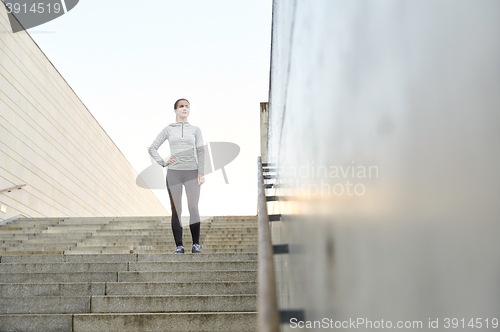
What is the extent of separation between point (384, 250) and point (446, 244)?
157 millimetres

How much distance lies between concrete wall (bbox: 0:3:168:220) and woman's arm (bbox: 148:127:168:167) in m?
5.70

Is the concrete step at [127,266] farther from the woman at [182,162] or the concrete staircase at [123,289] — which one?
the woman at [182,162]

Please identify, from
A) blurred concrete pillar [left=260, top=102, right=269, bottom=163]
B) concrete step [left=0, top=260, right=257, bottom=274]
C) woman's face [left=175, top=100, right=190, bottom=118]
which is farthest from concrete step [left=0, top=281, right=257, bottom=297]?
blurred concrete pillar [left=260, top=102, right=269, bottom=163]

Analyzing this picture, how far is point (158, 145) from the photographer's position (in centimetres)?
445

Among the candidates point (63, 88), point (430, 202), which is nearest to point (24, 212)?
point (63, 88)

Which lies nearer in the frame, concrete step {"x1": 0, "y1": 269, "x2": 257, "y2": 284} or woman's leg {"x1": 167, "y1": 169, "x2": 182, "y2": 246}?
concrete step {"x1": 0, "y1": 269, "x2": 257, "y2": 284}

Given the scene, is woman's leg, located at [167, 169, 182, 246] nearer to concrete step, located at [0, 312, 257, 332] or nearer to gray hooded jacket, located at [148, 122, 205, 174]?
gray hooded jacket, located at [148, 122, 205, 174]

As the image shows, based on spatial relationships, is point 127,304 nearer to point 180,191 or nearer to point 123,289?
point 123,289

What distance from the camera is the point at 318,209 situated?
1036 mm

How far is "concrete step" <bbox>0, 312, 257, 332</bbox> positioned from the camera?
3.04 metres

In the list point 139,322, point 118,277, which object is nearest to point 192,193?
point 118,277

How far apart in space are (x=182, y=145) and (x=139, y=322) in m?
1.76

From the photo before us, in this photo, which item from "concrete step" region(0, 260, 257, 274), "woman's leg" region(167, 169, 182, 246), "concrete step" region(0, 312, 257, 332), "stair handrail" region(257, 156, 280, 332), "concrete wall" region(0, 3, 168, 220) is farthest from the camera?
"concrete wall" region(0, 3, 168, 220)

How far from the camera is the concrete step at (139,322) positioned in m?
3.04
